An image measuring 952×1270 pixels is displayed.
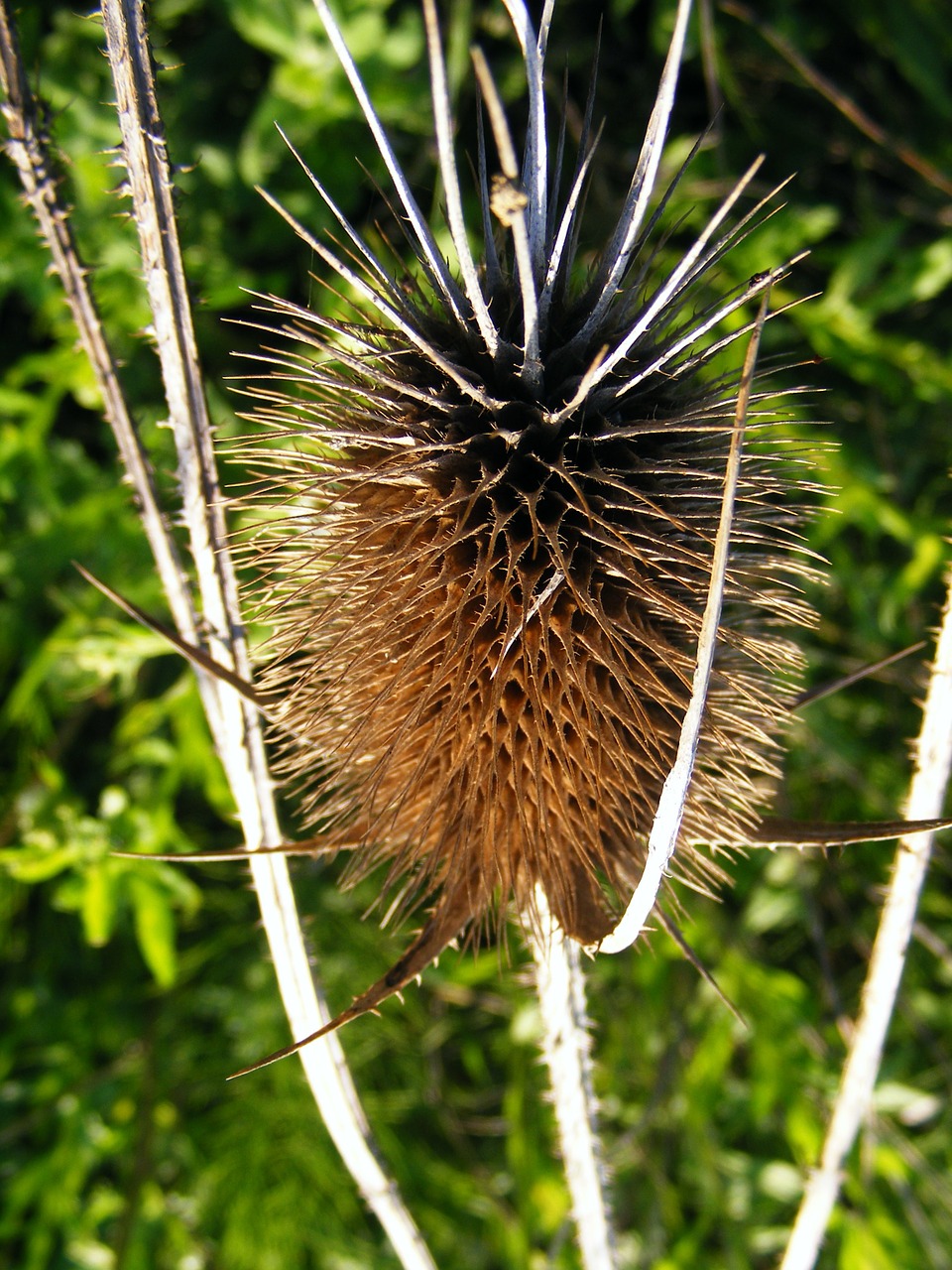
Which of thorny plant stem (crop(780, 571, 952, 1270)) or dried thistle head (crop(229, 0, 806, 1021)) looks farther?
thorny plant stem (crop(780, 571, 952, 1270))

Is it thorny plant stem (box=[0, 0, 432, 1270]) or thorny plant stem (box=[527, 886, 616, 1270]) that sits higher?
thorny plant stem (box=[0, 0, 432, 1270])

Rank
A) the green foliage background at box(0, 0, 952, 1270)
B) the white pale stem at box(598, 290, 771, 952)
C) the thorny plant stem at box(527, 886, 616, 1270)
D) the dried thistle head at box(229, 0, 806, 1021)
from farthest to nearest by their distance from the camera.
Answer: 1. the green foliage background at box(0, 0, 952, 1270)
2. the thorny plant stem at box(527, 886, 616, 1270)
3. the dried thistle head at box(229, 0, 806, 1021)
4. the white pale stem at box(598, 290, 771, 952)

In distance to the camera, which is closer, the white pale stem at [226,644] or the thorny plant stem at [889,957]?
the white pale stem at [226,644]

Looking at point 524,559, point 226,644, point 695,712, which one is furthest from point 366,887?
point 695,712

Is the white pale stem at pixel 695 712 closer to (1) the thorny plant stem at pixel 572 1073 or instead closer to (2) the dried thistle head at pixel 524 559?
(2) the dried thistle head at pixel 524 559

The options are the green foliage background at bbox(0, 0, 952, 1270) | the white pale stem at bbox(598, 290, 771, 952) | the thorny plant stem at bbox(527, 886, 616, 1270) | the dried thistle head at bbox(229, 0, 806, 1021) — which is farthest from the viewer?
the green foliage background at bbox(0, 0, 952, 1270)

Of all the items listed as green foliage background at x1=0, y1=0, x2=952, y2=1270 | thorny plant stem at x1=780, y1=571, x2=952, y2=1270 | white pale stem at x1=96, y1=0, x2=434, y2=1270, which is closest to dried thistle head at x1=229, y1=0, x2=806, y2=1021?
white pale stem at x1=96, y1=0, x2=434, y2=1270

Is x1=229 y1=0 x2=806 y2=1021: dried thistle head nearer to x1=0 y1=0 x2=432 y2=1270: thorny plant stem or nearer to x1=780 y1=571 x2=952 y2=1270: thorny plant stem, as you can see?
x1=0 y1=0 x2=432 y2=1270: thorny plant stem

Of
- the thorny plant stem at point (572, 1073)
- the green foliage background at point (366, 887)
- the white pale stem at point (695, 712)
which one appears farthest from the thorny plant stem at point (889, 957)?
the green foliage background at point (366, 887)
